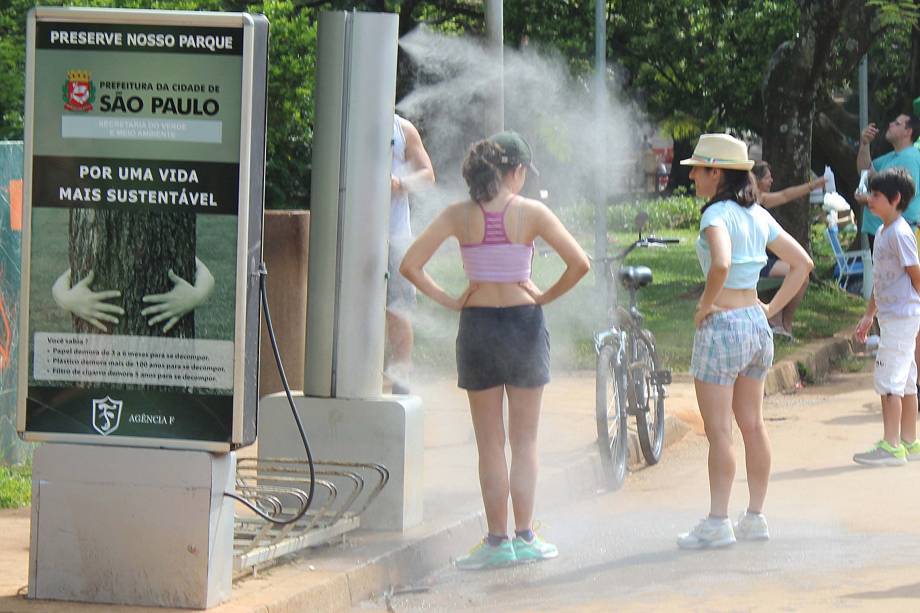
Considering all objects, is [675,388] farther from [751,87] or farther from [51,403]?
[751,87]

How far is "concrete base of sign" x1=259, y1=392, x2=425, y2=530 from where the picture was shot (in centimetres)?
674

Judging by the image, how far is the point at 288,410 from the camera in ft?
22.5

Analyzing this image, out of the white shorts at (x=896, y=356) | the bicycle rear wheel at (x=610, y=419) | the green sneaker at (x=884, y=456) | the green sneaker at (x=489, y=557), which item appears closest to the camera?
the green sneaker at (x=489, y=557)

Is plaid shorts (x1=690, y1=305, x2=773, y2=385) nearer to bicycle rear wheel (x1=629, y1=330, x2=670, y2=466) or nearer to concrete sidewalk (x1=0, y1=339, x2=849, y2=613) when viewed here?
concrete sidewalk (x1=0, y1=339, x2=849, y2=613)

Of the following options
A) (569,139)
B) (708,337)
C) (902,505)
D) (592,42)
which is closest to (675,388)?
(902,505)

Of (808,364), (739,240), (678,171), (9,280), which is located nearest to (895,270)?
(739,240)

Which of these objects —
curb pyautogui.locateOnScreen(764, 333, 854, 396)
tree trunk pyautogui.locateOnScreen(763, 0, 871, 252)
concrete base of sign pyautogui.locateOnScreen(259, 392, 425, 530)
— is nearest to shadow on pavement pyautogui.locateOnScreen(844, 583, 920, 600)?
concrete base of sign pyautogui.locateOnScreen(259, 392, 425, 530)

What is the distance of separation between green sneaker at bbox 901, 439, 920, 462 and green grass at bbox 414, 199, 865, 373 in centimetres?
196

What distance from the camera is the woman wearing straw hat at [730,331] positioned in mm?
6930

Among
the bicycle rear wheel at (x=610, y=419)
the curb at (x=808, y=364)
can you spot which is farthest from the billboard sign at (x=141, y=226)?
the curb at (x=808, y=364)

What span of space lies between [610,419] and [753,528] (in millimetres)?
1742

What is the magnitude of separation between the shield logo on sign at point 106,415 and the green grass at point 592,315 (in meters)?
4.91

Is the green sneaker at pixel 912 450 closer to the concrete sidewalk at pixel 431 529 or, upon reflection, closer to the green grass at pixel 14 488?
the concrete sidewalk at pixel 431 529

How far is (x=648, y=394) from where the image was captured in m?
9.25
